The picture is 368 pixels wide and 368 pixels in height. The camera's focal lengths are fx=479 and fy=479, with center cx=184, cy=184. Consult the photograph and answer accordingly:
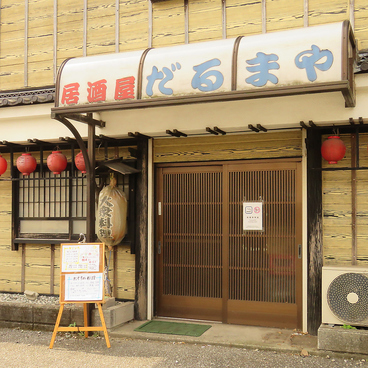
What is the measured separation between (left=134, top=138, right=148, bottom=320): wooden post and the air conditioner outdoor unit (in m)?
3.21

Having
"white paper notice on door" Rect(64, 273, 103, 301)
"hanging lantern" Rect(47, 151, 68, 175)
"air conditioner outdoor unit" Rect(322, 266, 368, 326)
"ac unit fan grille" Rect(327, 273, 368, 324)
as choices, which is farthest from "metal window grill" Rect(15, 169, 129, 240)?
"ac unit fan grille" Rect(327, 273, 368, 324)

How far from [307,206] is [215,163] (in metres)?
1.80

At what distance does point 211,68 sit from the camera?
6410 millimetres

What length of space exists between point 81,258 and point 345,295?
3.95m

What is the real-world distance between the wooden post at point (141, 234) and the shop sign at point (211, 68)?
6.17 ft

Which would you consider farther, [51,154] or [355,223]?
[51,154]

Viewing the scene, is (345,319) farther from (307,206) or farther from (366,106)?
(366,106)

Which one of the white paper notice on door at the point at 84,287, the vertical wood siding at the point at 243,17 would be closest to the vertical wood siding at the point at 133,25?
the vertical wood siding at the point at 243,17

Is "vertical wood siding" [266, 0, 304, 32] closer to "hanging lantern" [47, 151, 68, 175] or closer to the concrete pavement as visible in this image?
"hanging lantern" [47, 151, 68, 175]

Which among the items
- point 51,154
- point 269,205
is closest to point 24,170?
point 51,154

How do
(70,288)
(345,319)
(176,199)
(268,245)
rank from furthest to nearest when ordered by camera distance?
1. (176,199)
2. (268,245)
3. (70,288)
4. (345,319)

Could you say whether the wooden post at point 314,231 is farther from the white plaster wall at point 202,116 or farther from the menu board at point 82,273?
the menu board at point 82,273

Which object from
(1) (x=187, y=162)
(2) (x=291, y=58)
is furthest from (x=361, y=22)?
(1) (x=187, y=162)

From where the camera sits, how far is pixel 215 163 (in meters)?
8.47
